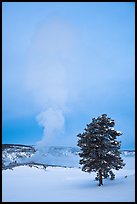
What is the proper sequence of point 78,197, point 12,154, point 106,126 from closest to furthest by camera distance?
point 78,197 < point 106,126 < point 12,154

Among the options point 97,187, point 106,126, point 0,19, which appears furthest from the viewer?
point 106,126

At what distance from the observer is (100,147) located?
18953 mm

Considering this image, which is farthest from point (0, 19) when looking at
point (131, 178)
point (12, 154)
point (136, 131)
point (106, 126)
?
point (12, 154)

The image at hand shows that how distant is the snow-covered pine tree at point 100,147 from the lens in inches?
731

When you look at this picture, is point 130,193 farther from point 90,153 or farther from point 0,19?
point 0,19

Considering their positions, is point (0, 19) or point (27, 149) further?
point (27, 149)

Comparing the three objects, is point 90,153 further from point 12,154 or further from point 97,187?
point 12,154

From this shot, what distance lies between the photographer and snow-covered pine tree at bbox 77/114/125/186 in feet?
60.9

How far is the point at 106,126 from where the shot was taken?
65.1ft

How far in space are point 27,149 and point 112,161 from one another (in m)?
13.7

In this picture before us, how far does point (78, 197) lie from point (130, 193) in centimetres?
360

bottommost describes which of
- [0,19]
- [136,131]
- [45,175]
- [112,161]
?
[45,175]

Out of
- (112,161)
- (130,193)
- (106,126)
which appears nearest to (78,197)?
(130,193)

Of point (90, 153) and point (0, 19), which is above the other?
point (0, 19)
